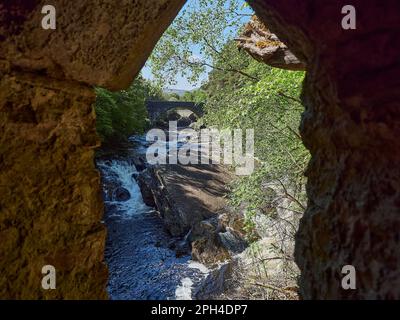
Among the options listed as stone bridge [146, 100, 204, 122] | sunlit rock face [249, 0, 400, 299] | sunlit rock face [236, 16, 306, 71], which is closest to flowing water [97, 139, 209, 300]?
sunlit rock face [236, 16, 306, 71]

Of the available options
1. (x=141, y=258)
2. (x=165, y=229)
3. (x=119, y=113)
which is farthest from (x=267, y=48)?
(x=119, y=113)

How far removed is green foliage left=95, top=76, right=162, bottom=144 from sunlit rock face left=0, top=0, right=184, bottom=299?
1221 cm

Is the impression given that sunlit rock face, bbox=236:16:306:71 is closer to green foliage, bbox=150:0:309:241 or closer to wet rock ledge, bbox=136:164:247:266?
green foliage, bbox=150:0:309:241

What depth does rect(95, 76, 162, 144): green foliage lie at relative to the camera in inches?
572

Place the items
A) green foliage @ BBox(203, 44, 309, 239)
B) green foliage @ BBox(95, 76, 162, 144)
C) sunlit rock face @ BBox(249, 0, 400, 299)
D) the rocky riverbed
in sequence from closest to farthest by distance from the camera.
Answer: sunlit rock face @ BBox(249, 0, 400, 299), green foliage @ BBox(203, 44, 309, 239), the rocky riverbed, green foliage @ BBox(95, 76, 162, 144)

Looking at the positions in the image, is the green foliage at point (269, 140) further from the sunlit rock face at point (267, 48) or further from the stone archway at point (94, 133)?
the stone archway at point (94, 133)

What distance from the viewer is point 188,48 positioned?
8117 mm

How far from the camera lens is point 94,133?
6.47ft

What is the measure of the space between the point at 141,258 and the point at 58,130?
8312mm

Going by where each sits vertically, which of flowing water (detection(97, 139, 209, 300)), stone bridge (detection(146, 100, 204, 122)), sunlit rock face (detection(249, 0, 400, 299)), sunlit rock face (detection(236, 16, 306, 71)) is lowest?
flowing water (detection(97, 139, 209, 300))

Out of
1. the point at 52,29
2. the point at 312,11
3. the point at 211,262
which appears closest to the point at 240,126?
the point at 211,262

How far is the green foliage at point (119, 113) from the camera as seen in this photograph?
1453 cm

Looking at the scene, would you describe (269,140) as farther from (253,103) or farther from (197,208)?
(197,208)

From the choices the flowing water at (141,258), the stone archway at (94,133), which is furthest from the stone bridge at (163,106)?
the stone archway at (94,133)
